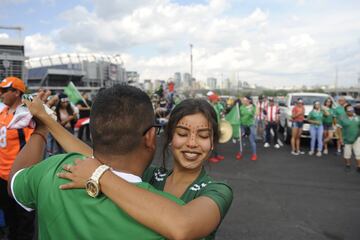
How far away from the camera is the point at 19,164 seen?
1.60m

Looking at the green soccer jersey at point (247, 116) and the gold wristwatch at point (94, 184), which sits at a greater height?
the gold wristwatch at point (94, 184)

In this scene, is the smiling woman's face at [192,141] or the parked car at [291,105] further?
the parked car at [291,105]

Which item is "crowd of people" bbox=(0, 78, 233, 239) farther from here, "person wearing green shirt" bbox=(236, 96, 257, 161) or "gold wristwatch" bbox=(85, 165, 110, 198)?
"person wearing green shirt" bbox=(236, 96, 257, 161)

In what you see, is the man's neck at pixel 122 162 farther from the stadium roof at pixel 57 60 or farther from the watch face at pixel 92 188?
the stadium roof at pixel 57 60

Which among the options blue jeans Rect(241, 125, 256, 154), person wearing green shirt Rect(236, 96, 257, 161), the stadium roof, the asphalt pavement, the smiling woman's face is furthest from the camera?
the stadium roof

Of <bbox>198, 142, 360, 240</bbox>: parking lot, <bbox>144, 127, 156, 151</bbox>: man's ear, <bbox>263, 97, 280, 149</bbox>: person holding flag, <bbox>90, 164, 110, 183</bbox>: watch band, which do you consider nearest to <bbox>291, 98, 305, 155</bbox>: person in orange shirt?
<bbox>198, 142, 360, 240</bbox>: parking lot

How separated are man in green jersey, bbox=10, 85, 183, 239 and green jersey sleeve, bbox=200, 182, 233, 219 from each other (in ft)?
0.58

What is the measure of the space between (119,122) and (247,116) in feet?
30.1

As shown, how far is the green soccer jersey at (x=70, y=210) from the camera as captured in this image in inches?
45.2

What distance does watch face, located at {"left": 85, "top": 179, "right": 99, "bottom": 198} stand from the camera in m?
1.18

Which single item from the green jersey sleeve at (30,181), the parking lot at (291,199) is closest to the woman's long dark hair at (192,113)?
the green jersey sleeve at (30,181)

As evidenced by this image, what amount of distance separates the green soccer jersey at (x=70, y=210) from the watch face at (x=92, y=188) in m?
0.02

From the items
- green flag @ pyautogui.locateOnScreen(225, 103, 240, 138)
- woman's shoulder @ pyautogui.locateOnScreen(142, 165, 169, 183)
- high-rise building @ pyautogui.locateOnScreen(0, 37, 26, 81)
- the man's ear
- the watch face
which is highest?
high-rise building @ pyautogui.locateOnScreen(0, 37, 26, 81)

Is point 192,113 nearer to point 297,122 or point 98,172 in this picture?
point 98,172
